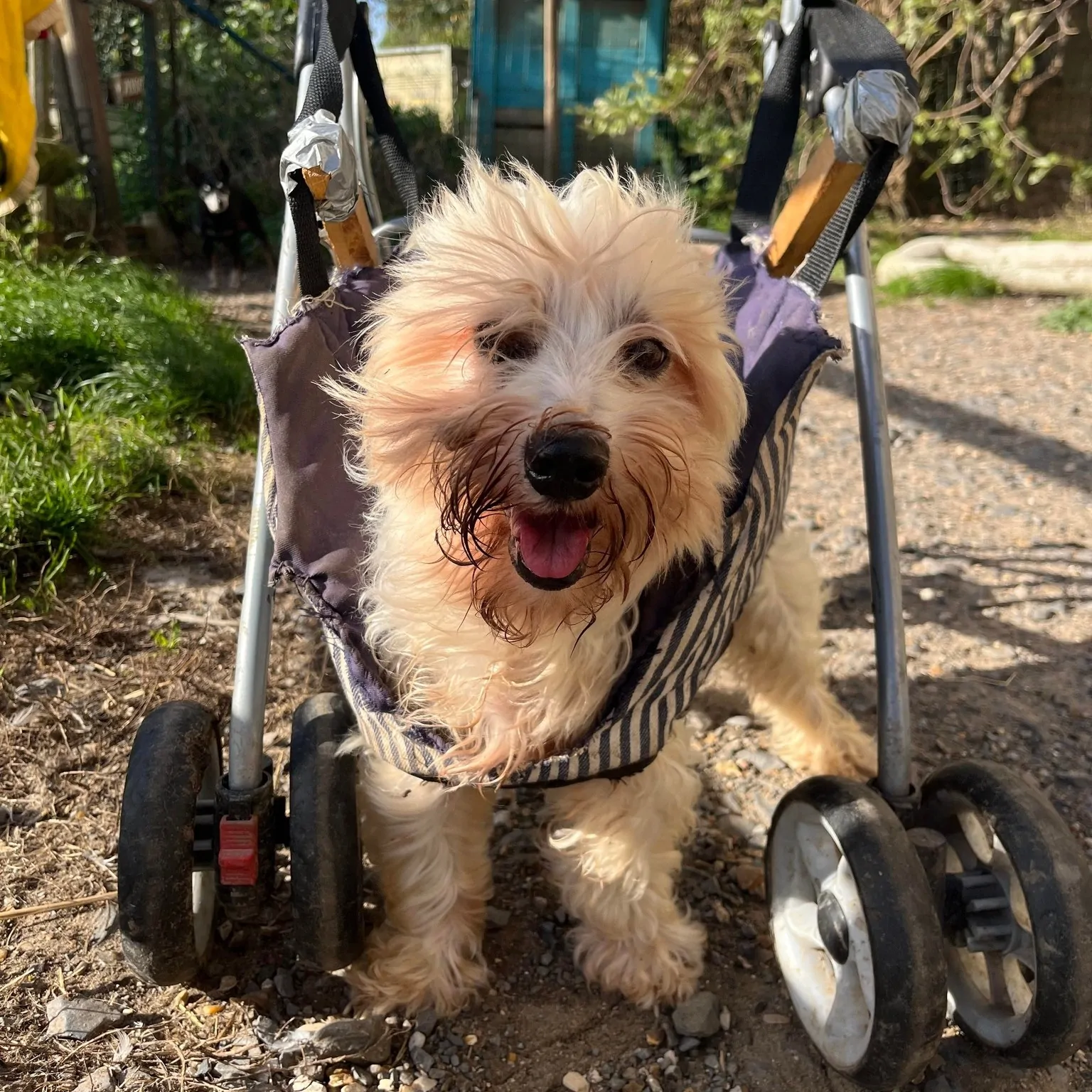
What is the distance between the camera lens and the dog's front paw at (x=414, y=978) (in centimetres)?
199

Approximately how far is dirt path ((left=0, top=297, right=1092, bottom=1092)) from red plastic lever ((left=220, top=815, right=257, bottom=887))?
14.2 inches

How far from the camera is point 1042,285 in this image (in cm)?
816

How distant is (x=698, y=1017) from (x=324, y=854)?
89 centimetres

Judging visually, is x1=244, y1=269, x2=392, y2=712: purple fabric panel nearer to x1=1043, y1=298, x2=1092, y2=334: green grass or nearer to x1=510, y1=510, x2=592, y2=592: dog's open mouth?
x1=510, y1=510, x2=592, y2=592: dog's open mouth

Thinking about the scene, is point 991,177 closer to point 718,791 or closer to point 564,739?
point 718,791

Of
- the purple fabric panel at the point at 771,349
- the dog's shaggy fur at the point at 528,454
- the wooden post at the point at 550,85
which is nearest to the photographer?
the dog's shaggy fur at the point at 528,454

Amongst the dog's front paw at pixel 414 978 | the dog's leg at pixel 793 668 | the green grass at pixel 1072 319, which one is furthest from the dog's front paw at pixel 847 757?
the green grass at pixel 1072 319

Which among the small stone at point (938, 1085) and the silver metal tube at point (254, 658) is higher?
the silver metal tube at point (254, 658)

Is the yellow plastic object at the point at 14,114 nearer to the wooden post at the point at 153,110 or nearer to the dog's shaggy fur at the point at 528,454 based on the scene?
the dog's shaggy fur at the point at 528,454

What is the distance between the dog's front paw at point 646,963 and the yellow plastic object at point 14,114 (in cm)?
265

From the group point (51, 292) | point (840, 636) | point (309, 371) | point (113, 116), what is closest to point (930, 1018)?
point (309, 371)

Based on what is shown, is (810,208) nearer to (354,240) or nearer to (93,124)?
(354,240)

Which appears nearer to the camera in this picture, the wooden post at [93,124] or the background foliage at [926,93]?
the wooden post at [93,124]

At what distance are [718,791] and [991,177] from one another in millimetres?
10148
